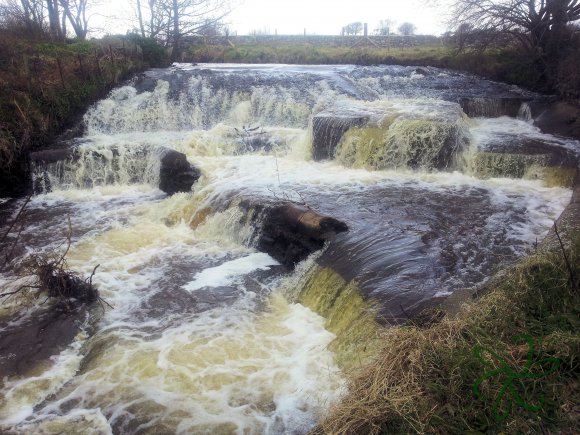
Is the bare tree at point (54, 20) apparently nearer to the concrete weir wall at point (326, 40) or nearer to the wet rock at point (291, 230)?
the concrete weir wall at point (326, 40)

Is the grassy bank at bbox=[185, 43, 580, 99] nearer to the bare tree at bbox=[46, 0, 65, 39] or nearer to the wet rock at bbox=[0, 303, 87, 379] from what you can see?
the bare tree at bbox=[46, 0, 65, 39]

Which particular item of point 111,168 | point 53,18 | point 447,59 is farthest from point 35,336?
point 447,59

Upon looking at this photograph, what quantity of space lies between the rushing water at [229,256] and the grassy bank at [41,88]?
87cm

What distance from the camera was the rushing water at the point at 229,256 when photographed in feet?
14.4

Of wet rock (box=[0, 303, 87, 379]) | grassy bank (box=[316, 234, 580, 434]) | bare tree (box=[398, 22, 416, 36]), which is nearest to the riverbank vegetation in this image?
grassy bank (box=[316, 234, 580, 434])

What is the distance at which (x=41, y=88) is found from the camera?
12.7 meters

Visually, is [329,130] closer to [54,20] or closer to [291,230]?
[291,230]

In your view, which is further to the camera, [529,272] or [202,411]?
[202,411]

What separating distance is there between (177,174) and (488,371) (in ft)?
28.2

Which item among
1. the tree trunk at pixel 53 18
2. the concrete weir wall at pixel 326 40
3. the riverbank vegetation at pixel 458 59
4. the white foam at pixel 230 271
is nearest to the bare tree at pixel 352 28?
the concrete weir wall at pixel 326 40

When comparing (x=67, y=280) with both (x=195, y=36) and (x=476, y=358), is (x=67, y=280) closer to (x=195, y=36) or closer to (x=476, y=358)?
(x=476, y=358)

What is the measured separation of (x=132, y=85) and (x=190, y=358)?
46.6ft

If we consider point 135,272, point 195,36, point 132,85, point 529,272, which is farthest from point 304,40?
point 529,272

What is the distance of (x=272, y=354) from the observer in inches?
199
